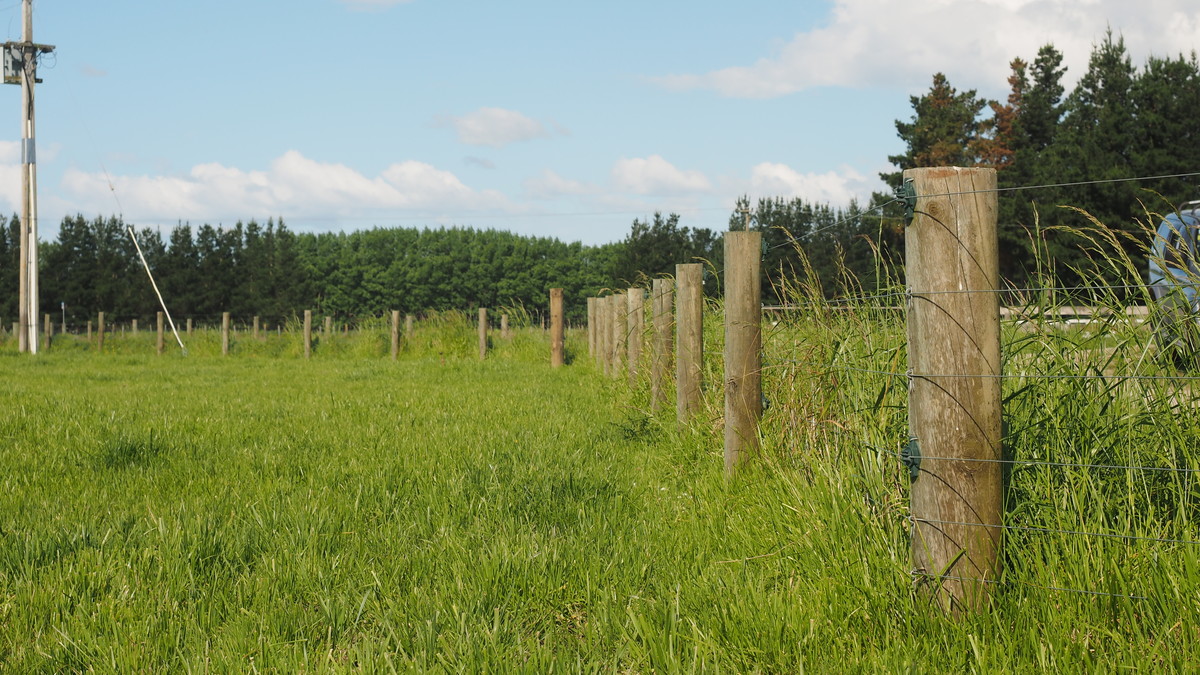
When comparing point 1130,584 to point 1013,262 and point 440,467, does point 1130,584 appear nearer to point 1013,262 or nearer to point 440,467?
point 440,467

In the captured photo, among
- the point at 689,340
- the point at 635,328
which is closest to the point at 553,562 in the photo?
the point at 689,340

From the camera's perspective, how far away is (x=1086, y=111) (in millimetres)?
44688

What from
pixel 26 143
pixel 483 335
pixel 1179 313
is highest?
pixel 26 143

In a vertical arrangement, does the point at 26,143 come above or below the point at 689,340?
above

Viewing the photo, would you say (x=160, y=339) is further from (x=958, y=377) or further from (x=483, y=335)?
(x=958, y=377)

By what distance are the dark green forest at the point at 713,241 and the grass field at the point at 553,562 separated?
118 centimetres

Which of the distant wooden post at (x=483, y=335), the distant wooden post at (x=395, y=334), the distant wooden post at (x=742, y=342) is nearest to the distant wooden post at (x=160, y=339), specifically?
the distant wooden post at (x=395, y=334)

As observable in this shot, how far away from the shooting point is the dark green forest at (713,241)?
3966 centimetres

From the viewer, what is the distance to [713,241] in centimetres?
6688

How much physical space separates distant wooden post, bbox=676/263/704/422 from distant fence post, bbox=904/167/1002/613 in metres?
3.66

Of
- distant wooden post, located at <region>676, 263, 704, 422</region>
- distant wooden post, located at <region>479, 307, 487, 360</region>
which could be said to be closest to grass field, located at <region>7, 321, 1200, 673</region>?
distant wooden post, located at <region>676, 263, 704, 422</region>

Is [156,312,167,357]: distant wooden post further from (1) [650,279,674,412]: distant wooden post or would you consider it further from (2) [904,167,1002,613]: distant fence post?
(2) [904,167,1002,613]: distant fence post

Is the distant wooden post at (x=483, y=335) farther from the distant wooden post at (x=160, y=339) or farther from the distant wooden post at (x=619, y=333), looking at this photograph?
the distant wooden post at (x=160, y=339)

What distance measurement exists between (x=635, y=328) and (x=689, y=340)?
3022mm
